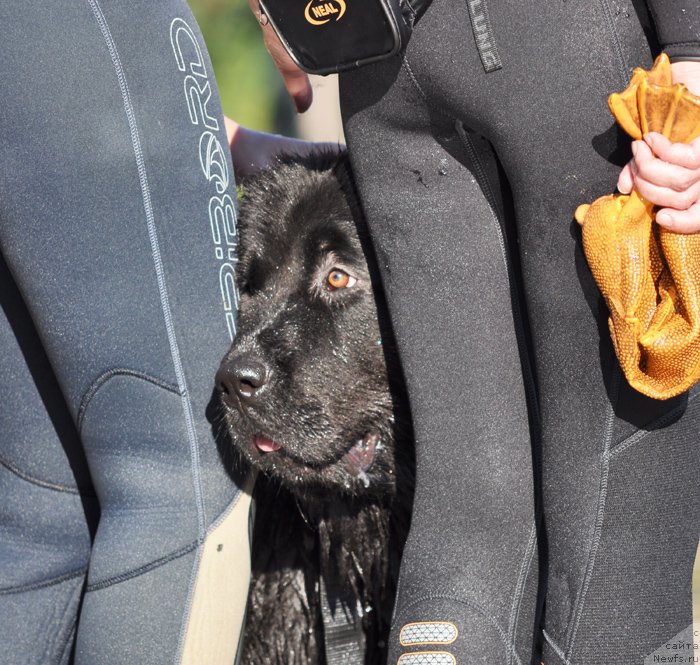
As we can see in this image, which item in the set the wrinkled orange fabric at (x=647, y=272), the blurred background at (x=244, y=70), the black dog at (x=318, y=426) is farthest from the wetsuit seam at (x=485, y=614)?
the blurred background at (x=244, y=70)

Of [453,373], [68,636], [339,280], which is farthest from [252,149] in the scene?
[68,636]

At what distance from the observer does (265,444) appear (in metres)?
2.08

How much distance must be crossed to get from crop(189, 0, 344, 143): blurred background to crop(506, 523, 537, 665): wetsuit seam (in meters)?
6.63

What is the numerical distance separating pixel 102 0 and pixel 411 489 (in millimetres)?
1220

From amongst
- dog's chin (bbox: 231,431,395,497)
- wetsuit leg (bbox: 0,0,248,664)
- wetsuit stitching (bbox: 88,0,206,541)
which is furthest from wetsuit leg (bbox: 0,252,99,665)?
dog's chin (bbox: 231,431,395,497)

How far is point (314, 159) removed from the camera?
8.23 ft

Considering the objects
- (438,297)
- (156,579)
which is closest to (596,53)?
(438,297)

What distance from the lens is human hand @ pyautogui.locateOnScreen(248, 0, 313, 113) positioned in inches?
60.8

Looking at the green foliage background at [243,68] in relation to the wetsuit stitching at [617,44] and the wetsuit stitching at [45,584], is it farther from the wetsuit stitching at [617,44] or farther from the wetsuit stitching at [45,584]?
the wetsuit stitching at [617,44]

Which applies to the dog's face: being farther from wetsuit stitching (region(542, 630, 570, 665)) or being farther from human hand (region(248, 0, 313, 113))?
wetsuit stitching (region(542, 630, 570, 665))

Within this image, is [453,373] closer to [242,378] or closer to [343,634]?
[242,378]

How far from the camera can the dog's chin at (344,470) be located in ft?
6.95

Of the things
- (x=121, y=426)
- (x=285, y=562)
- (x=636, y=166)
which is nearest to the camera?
(x=636, y=166)

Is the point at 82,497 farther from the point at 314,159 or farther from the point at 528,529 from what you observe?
the point at 314,159
